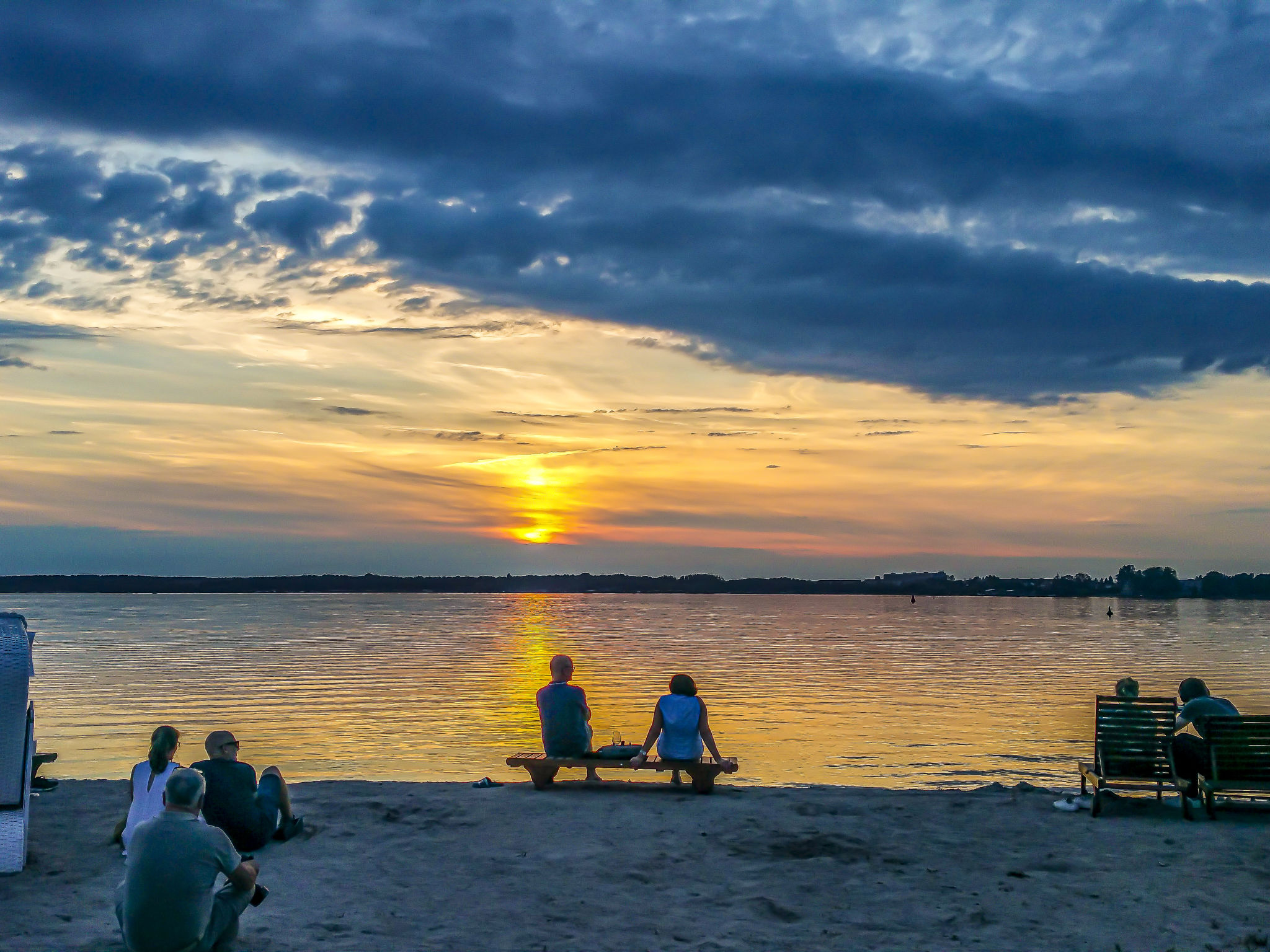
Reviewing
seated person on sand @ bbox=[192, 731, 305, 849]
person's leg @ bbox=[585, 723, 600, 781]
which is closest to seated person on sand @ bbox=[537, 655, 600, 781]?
person's leg @ bbox=[585, 723, 600, 781]

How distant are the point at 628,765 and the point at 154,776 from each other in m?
4.92

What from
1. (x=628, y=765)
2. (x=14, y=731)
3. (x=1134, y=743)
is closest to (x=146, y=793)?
(x=14, y=731)

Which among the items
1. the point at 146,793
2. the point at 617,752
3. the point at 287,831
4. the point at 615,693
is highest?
the point at 146,793

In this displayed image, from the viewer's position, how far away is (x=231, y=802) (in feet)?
29.5

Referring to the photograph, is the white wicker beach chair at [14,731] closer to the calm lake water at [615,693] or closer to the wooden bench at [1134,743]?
the calm lake water at [615,693]

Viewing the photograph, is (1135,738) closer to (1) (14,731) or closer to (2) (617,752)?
(2) (617,752)

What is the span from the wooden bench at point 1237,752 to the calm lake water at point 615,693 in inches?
262

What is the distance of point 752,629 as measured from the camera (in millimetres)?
84438

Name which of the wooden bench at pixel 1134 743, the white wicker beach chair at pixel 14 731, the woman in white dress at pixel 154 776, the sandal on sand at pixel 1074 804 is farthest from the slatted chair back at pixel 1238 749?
the white wicker beach chair at pixel 14 731

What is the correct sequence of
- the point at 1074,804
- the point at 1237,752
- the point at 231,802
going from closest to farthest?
the point at 231,802
the point at 1237,752
the point at 1074,804

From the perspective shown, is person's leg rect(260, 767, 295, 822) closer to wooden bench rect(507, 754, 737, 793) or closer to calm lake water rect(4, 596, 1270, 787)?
wooden bench rect(507, 754, 737, 793)

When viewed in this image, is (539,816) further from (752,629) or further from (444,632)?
(752,629)

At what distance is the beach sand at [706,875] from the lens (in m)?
7.07

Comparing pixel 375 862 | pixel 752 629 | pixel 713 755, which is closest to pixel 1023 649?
pixel 752 629
